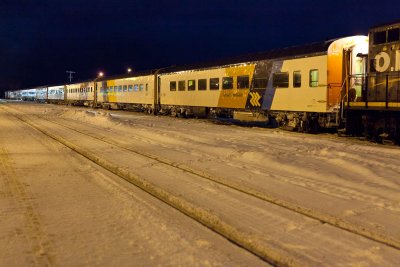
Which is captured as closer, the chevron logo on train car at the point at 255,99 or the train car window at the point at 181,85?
the chevron logo on train car at the point at 255,99

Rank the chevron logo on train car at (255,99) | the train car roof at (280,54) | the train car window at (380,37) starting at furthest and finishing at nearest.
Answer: the chevron logo on train car at (255,99) → the train car roof at (280,54) → the train car window at (380,37)

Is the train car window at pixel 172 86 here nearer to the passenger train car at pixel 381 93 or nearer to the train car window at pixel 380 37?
the passenger train car at pixel 381 93

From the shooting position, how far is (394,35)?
14.7 metres

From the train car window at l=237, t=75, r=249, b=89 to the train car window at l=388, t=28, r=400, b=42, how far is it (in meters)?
8.96

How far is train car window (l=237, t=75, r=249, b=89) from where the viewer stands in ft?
75.8

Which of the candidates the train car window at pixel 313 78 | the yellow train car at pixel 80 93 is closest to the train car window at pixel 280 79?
the train car window at pixel 313 78

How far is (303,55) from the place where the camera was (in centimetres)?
1902

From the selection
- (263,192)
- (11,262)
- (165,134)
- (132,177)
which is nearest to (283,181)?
(263,192)

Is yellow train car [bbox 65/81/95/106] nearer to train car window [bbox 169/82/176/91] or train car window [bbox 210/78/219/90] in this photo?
train car window [bbox 169/82/176/91]

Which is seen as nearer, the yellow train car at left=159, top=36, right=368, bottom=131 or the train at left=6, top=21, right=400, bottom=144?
the train at left=6, top=21, right=400, bottom=144

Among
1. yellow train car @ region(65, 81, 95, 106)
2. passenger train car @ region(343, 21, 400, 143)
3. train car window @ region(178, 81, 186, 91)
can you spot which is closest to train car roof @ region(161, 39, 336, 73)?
train car window @ region(178, 81, 186, 91)

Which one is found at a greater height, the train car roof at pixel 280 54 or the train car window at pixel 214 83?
the train car roof at pixel 280 54

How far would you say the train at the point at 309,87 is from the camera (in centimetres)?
1530

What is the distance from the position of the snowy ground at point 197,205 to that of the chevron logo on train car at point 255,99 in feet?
29.1
